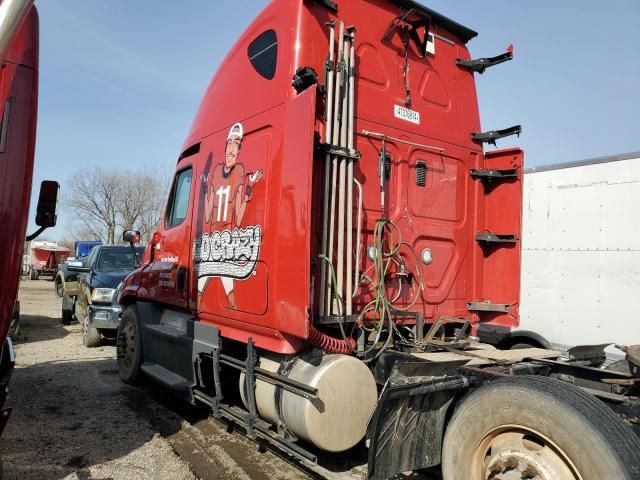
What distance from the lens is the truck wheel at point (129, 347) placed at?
650 centimetres

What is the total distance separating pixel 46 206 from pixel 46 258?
34.5 metres

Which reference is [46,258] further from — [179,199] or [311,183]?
[311,183]

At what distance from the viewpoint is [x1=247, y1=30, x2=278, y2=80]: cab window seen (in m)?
4.24

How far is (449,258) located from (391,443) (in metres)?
2.23

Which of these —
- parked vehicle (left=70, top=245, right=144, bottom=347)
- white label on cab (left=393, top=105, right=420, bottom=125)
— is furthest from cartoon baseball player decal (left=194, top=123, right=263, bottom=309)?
parked vehicle (left=70, top=245, right=144, bottom=347)

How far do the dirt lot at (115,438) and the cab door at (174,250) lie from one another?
52.6 inches

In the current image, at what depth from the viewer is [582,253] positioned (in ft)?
21.2

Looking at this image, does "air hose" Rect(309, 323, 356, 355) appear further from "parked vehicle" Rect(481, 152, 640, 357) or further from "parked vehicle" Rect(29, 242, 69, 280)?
"parked vehicle" Rect(29, 242, 69, 280)

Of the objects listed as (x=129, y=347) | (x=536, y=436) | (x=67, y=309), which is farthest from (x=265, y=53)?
(x=67, y=309)

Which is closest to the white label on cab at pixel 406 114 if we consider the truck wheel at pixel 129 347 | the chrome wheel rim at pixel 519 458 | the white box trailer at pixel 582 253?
the chrome wheel rim at pixel 519 458

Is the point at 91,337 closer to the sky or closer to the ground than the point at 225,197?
closer to the ground

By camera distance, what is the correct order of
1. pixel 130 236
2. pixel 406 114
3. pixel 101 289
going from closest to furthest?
pixel 406 114 → pixel 130 236 → pixel 101 289

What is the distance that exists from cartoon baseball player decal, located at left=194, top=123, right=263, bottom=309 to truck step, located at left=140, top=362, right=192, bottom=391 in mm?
966

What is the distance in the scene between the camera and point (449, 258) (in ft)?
15.6
